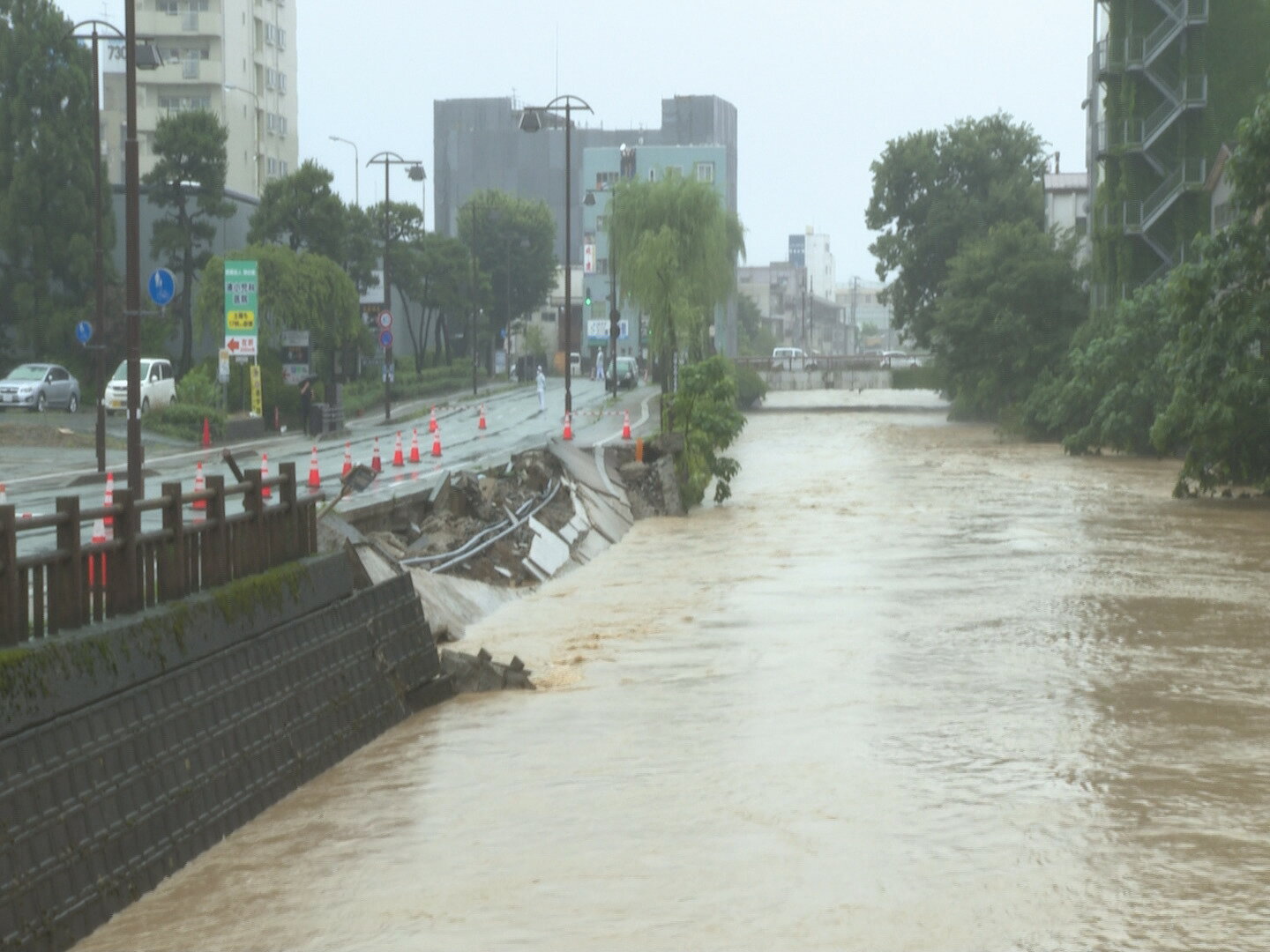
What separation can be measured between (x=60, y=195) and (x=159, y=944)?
178 feet

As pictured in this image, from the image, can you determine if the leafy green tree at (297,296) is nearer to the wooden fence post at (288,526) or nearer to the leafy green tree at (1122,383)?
the leafy green tree at (1122,383)

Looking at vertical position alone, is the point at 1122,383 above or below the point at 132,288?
below

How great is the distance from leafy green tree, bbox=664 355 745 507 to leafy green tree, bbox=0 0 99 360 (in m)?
29.9

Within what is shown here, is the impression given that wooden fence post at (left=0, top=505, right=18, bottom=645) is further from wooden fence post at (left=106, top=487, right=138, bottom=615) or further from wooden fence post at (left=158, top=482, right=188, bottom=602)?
wooden fence post at (left=158, top=482, right=188, bottom=602)

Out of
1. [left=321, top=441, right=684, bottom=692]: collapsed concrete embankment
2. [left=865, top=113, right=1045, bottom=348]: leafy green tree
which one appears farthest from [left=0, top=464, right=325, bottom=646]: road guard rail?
[left=865, top=113, right=1045, bottom=348]: leafy green tree

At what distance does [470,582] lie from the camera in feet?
74.9

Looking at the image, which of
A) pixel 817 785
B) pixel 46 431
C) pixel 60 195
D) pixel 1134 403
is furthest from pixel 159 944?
pixel 60 195

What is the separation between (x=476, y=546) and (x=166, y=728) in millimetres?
14101

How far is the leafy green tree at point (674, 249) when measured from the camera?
203 feet

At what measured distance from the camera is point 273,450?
45438mm

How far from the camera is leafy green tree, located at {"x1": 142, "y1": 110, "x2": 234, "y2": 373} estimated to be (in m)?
64.9

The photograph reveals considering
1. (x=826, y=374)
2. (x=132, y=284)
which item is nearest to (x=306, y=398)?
(x=132, y=284)

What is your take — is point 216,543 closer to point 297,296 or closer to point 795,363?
point 297,296

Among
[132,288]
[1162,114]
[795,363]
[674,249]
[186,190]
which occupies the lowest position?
[795,363]
